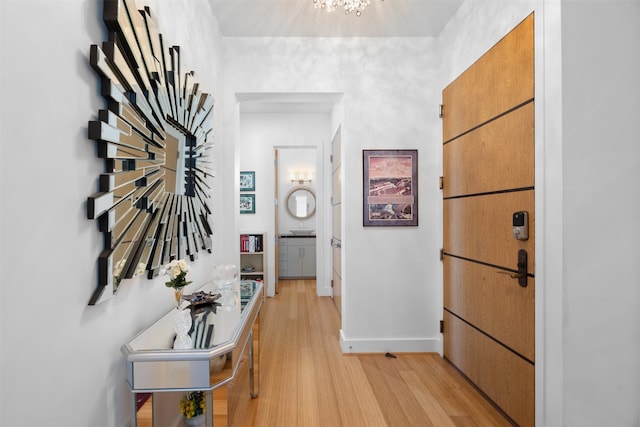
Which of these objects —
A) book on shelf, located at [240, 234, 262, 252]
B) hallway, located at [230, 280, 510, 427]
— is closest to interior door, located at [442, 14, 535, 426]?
hallway, located at [230, 280, 510, 427]

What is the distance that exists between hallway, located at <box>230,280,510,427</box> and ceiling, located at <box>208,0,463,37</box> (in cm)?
286

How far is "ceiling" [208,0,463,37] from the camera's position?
105 inches

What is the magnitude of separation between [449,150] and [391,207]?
70 cm

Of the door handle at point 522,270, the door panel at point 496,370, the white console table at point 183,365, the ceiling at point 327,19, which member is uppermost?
the ceiling at point 327,19

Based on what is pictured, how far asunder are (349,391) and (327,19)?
9.56 ft

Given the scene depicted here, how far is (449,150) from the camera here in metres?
2.93

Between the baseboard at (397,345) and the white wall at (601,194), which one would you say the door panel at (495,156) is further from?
the baseboard at (397,345)

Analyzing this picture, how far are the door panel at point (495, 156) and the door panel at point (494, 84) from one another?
8cm

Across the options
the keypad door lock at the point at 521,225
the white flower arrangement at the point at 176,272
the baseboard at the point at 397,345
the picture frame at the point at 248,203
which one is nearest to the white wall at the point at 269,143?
the picture frame at the point at 248,203

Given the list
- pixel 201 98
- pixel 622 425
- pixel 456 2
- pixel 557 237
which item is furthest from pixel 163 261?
pixel 456 2

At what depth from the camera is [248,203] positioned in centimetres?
542

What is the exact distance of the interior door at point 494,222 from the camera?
1.89m

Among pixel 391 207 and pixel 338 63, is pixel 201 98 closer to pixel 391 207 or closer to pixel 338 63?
pixel 338 63

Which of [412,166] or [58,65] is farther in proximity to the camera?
[412,166]
